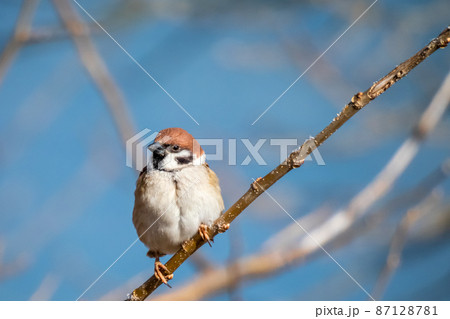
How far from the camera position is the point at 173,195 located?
3.53 m

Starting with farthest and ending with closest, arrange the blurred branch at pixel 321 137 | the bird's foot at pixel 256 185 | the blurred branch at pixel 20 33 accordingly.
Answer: the blurred branch at pixel 20 33, the bird's foot at pixel 256 185, the blurred branch at pixel 321 137

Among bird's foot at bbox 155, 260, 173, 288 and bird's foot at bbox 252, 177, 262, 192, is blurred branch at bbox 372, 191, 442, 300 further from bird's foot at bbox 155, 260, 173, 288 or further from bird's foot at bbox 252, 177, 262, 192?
bird's foot at bbox 155, 260, 173, 288

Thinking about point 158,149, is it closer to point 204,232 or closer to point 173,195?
point 173,195

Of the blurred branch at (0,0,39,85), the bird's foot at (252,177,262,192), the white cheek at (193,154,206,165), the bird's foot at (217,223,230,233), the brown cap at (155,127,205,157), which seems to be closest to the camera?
the bird's foot at (252,177,262,192)

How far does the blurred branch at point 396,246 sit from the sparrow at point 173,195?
115cm

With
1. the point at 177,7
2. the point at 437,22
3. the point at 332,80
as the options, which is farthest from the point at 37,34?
the point at 437,22

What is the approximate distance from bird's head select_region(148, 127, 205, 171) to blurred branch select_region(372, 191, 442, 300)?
1.47 meters

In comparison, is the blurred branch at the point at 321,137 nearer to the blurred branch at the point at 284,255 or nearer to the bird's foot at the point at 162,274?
the bird's foot at the point at 162,274

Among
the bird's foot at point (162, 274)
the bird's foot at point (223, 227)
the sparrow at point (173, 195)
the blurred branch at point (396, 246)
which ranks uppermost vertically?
the sparrow at point (173, 195)

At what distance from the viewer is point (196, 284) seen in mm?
3543

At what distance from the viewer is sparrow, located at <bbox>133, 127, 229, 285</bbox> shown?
135 inches

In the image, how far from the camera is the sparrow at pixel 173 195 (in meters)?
3.44

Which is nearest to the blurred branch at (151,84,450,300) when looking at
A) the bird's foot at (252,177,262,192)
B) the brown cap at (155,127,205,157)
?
the bird's foot at (252,177,262,192)

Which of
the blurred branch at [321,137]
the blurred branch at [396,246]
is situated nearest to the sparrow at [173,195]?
the blurred branch at [321,137]
